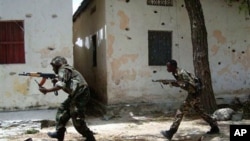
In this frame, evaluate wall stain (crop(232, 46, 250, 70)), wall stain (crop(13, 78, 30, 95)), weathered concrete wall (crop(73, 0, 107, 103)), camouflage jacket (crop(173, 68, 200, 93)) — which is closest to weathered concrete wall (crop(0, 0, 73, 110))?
wall stain (crop(13, 78, 30, 95))

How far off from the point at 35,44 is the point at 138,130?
10.9ft

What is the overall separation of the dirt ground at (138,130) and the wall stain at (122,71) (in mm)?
1096

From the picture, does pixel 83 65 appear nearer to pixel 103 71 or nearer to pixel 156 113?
pixel 103 71

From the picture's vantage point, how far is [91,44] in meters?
12.1

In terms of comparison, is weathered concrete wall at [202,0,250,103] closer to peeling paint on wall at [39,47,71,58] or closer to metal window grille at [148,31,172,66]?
metal window grille at [148,31,172,66]

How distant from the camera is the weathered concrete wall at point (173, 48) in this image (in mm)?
9609

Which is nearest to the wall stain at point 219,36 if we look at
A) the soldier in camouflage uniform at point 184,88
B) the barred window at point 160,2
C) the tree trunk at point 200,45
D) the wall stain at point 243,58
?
the wall stain at point 243,58

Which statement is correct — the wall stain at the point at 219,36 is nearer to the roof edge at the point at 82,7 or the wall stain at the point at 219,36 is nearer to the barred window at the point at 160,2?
the barred window at the point at 160,2

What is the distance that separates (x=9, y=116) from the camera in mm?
7938

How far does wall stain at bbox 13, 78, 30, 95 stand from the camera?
840cm

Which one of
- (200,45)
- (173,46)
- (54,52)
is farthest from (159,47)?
(54,52)

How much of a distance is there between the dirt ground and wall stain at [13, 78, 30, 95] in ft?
4.15

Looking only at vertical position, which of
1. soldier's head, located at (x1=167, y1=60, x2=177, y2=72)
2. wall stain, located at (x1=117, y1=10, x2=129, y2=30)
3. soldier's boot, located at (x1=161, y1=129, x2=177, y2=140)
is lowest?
soldier's boot, located at (x1=161, y1=129, x2=177, y2=140)

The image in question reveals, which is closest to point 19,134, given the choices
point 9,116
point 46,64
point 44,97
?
point 9,116
